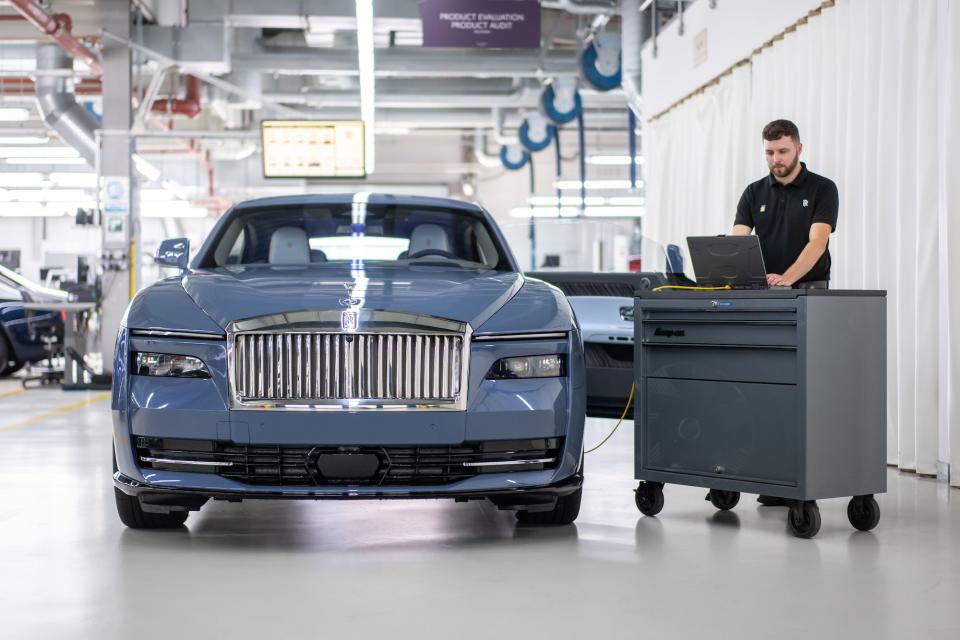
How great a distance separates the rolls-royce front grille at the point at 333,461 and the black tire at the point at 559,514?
53 cm

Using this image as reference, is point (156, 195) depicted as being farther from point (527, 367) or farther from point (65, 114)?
point (527, 367)

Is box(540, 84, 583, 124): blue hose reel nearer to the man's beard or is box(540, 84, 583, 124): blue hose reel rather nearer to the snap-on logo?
the man's beard

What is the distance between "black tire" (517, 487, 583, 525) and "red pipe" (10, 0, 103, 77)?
987cm

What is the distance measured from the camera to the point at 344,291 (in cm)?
392

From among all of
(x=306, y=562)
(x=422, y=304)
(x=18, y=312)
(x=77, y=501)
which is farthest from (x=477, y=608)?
(x=18, y=312)

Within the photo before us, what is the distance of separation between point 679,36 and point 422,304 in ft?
24.6

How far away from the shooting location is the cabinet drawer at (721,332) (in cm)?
414

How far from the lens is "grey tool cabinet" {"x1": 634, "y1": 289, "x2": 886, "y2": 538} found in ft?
13.4

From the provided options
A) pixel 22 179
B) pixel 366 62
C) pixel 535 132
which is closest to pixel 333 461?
pixel 366 62

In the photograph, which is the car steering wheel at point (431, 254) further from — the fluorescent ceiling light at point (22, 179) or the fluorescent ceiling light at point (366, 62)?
the fluorescent ceiling light at point (22, 179)

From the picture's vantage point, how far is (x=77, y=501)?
492 centimetres

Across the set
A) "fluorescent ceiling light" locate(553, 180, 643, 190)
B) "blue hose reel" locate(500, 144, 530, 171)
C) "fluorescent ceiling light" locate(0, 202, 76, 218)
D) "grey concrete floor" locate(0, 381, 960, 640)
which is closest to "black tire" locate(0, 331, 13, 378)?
"grey concrete floor" locate(0, 381, 960, 640)

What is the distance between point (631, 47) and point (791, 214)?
299 inches

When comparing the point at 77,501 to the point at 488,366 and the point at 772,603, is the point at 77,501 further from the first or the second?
the point at 772,603
